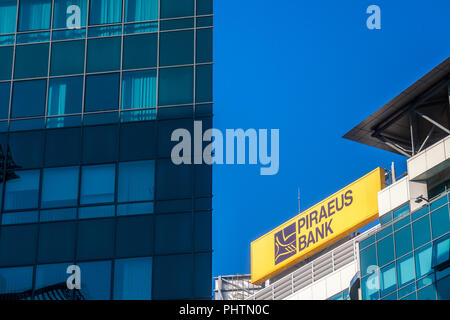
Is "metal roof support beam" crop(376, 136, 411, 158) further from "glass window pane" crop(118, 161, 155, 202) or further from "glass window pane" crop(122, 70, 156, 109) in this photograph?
"glass window pane" crop(118, 161, 155, 202)

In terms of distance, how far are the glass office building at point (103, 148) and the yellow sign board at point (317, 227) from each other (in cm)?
3558

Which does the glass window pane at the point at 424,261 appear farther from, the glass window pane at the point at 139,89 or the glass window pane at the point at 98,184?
the glass window pane at the point at 98,184

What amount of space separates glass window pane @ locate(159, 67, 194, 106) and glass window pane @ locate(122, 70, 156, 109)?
0.34 metres

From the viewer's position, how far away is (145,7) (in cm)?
3838

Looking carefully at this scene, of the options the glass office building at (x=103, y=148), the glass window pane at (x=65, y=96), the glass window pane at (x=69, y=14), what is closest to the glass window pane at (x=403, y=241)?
the glass office building at (x=103, y=148)

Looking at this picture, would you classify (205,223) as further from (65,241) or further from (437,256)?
(437,256)

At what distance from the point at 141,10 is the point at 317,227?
41957 mm

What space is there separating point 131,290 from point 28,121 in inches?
313

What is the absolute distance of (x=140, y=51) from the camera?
37.4 m

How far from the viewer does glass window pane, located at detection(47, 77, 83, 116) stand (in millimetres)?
36719

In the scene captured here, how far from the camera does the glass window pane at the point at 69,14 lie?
3819 centimetres

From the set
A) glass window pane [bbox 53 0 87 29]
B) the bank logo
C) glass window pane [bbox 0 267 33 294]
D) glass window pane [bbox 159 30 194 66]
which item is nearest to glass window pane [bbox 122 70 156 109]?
glass window pane [bbox 159 30 194 66]

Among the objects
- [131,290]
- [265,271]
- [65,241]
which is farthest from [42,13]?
[265,271]

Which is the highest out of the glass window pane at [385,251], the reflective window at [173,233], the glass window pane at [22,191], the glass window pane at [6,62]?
the glass window pane at [6,62]
